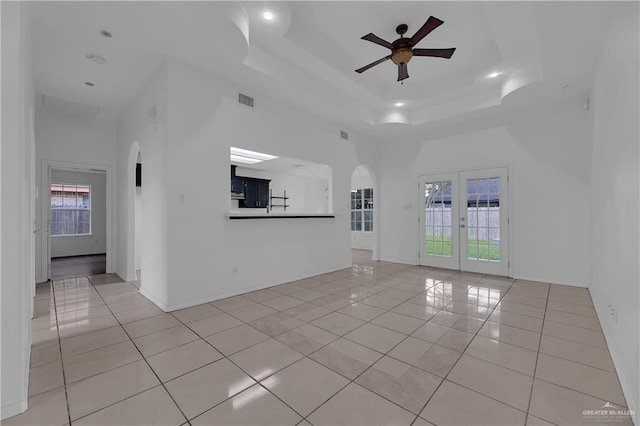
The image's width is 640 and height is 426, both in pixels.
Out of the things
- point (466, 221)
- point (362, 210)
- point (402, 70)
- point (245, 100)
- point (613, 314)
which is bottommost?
point (613, 314)

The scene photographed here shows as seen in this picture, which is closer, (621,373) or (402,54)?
(621,373)

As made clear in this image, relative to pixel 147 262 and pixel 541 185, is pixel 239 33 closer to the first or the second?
pixel 147 262

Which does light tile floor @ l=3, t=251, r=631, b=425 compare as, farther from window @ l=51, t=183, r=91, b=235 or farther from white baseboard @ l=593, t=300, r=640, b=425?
window @ l=51, t=183, r=91, b=235

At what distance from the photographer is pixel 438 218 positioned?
239 inches

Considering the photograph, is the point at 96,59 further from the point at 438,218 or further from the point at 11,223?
the point at 438,218

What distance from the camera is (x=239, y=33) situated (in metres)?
2.87

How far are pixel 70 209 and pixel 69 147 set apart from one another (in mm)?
4228

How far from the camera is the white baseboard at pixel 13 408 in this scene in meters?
1.61

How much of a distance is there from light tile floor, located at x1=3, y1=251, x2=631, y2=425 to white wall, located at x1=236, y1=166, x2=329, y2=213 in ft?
19.3

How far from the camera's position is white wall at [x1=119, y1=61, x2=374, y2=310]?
11.3 ft

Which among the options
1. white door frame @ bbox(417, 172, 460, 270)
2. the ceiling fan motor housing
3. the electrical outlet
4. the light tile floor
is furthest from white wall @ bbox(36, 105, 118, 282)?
the electrical outlet

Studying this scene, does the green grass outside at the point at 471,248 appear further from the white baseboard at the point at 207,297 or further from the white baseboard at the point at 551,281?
the white baseboard at the point at 207,297

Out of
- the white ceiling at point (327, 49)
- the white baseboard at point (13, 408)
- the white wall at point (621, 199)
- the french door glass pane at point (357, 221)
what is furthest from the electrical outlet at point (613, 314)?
the french door glass pane at point (357, 221)

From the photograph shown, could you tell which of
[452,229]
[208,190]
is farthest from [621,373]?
[208,190]
